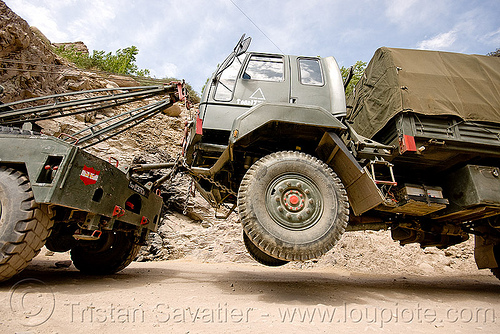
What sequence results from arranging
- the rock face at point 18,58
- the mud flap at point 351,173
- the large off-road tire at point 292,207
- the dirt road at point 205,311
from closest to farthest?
the dirt road at point 205,311, the large off-road tire at point 292,207, the mud flap at point 351,173, the rock face at point 18,58

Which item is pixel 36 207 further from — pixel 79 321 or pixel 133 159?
pixel 133 159

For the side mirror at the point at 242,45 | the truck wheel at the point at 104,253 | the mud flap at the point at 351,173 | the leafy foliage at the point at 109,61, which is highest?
the leafy foliage at the point at 109,61

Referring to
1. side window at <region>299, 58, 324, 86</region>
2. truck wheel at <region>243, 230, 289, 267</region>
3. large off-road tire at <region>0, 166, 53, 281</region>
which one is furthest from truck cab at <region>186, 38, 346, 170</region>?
large off-road tire at <region>0, 166, 53, 281</region>

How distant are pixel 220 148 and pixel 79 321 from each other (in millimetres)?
2172

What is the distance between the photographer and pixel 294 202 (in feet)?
9.16

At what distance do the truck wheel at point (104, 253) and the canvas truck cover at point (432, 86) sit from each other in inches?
175

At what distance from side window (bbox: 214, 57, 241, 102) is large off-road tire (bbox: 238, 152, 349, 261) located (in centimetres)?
111

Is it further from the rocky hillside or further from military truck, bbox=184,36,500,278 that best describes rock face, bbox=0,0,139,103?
military truck, bbox=184,36,500,278

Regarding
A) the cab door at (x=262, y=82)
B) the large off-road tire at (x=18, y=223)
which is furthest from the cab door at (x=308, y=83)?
the large off-road tire at (x=18, y=223)

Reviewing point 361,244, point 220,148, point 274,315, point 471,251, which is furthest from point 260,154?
point 471,251

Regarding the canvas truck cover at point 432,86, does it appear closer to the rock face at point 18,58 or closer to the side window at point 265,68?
the side window at point 265,68

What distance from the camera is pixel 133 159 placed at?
1050cm

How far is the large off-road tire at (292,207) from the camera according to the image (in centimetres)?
257

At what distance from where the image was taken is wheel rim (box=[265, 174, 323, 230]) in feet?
8.93
